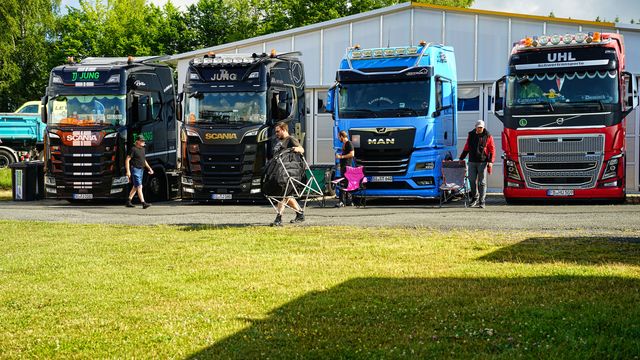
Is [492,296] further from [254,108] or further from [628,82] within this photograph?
[254,108]

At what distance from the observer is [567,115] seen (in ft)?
63.5

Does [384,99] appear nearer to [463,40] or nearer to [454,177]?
[454,177]

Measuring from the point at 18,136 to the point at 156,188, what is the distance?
14014mm

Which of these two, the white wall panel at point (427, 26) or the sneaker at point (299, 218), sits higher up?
the white wall panel at point (427, 26)

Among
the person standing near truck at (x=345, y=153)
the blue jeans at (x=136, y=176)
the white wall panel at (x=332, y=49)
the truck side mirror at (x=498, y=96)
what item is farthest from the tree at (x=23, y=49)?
the truck side mirror at (x=498, y=96)

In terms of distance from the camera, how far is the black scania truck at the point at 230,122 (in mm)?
21609

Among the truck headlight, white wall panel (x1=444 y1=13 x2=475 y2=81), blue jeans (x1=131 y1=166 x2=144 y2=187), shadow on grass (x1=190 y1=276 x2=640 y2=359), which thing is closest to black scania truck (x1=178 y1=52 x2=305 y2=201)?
blue jeans (x1=131 y1=166 x2=144 y2=187)

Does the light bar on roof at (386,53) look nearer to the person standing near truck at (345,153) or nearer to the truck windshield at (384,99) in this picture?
the truck windshield at (384,99)

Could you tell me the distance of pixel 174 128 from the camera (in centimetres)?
2527

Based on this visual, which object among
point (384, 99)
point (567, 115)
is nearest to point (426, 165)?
Answer: point (384, 99)

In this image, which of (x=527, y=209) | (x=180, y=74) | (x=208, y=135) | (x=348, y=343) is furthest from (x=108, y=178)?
(x=348, y=343)

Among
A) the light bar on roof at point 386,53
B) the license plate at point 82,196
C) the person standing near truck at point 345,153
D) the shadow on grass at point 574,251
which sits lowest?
the license plate at point 82,196

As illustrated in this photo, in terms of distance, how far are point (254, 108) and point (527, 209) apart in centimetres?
716

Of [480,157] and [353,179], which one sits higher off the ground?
[480,157]
